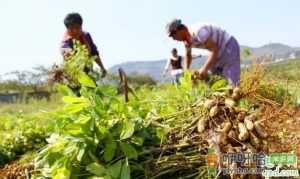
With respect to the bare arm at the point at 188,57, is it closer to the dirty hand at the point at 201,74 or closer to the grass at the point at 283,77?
the dirty hand at the point at 201,74

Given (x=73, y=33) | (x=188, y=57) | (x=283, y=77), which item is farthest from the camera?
(x=188, y=57)

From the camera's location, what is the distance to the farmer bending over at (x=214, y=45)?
5664 mm

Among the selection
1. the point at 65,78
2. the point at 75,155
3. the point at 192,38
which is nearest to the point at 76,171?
the point at 75,155

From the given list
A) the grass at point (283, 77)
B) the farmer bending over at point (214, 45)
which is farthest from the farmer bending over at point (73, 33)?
the grass at point (283, 77)

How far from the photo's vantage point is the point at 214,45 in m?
5.89

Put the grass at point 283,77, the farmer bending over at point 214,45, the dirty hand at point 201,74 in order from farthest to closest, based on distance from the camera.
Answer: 1. the farmer bending over at point 214,45
2. the dirty hand at point 201,74
3. the grass at point 283,77

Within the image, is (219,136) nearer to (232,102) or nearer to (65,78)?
(232,102)

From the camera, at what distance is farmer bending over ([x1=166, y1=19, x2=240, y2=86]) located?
223 inches

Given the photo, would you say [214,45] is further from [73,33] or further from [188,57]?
[73,33]

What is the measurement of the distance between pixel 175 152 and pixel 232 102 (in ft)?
1.17

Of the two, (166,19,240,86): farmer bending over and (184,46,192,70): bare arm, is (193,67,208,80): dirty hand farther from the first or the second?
(184,46,192,70): bare arm

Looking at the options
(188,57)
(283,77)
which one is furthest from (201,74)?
(188,57)

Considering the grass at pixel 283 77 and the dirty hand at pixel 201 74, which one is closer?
the grass at pixel 283 77

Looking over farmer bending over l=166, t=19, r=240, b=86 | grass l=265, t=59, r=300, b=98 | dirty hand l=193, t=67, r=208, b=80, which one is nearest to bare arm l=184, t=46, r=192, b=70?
farmer bending over l=166, t=19, r=240, b=86
